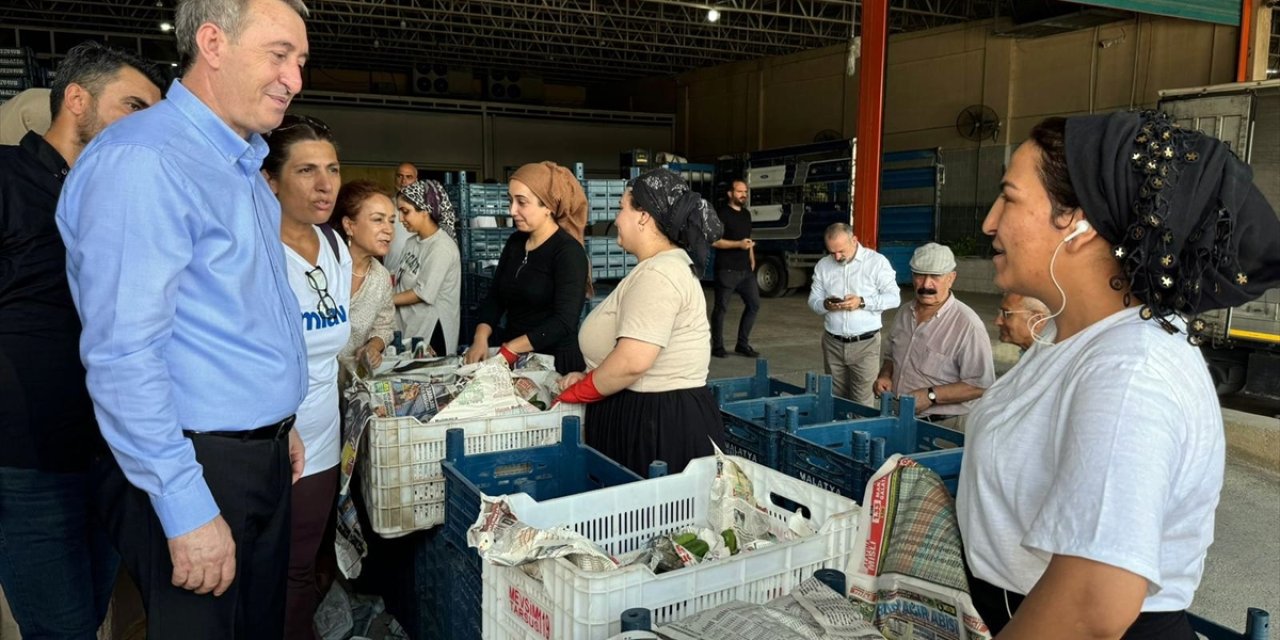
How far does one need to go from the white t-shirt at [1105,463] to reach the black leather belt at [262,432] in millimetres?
1282

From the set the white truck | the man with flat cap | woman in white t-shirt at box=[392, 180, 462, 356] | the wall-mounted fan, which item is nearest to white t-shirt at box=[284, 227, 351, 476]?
woman in white t-shirt at box=[392, 180, 462, 356]

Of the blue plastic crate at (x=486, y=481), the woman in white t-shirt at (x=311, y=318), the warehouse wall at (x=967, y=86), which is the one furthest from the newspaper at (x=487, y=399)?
the warehouse wall at (x=967, y=86)

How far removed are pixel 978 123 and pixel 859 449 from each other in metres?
15.0

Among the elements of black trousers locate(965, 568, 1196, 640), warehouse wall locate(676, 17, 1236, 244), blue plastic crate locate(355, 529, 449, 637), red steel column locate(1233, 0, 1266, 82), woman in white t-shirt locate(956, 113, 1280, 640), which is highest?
warehouse wall locate(676, 17, 1236, 244)

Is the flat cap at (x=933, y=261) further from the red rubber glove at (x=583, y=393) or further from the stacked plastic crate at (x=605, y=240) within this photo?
the stacked plastic crate at (x=605, y=240)

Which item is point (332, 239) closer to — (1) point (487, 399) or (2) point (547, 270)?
(1) point (487, 399)

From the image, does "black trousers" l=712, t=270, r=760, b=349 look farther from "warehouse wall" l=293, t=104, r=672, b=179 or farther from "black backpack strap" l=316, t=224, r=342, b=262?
"warehouse wall" l=293, t=104, r=672, b=179

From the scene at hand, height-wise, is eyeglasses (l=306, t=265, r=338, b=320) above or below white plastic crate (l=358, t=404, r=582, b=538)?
above

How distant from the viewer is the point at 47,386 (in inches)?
71.9

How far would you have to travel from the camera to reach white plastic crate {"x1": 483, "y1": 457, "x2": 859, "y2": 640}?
4.25 ft

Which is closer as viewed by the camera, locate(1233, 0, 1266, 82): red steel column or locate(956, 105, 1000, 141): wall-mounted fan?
locate(1233, 0, 1266, 82): red steel column

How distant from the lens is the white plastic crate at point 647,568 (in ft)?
4.25

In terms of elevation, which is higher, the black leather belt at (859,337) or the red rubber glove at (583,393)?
the red rubber glove at (583,393)

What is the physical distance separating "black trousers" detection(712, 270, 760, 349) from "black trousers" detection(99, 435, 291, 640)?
24.4ft
